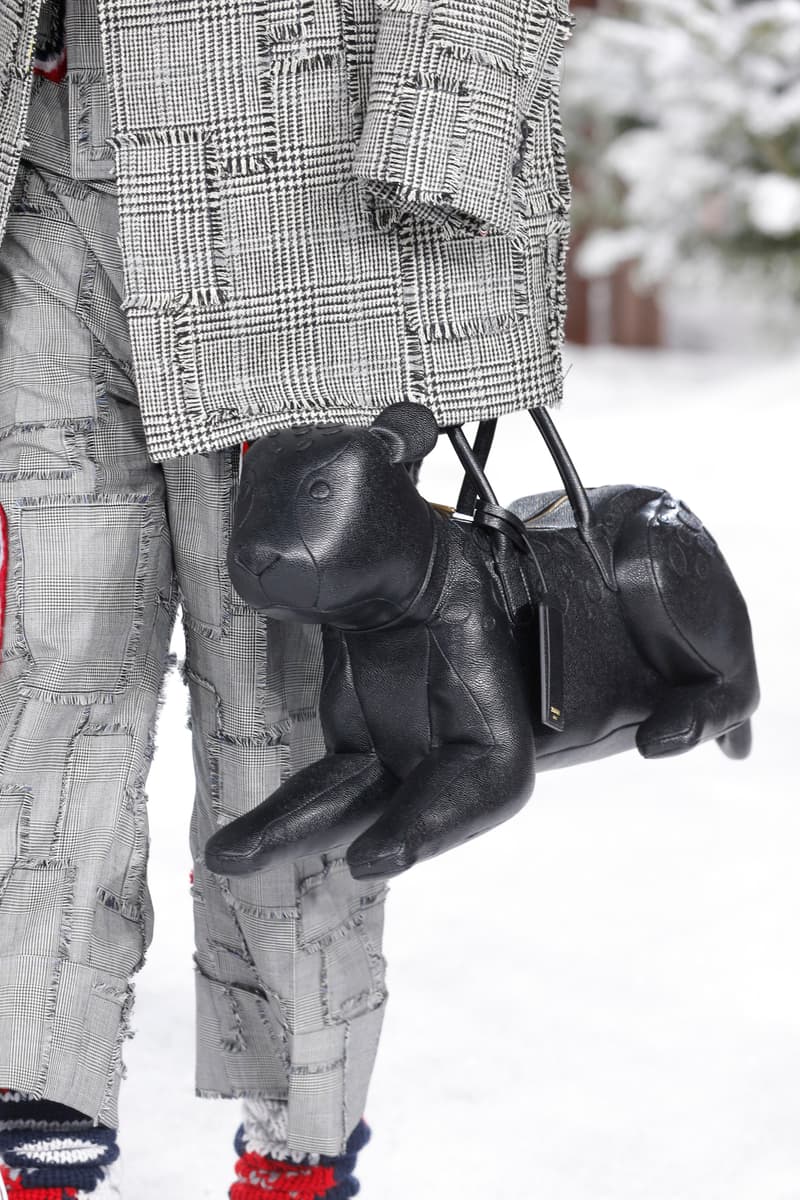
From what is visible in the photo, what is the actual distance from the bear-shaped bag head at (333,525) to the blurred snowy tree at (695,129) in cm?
371

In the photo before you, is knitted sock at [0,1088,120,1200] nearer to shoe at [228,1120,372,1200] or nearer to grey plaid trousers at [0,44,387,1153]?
grey plaid trousers at [0,44,387,1153]

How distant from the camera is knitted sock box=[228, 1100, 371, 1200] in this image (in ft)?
4.23

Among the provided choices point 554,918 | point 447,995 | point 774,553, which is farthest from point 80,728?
point 774,553

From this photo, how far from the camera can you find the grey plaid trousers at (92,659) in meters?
1.12

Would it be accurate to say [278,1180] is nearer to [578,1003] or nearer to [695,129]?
[578,1003]

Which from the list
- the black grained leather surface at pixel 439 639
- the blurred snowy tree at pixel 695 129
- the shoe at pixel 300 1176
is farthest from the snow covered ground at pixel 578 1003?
the blurred snowy tree at pixel 695 129

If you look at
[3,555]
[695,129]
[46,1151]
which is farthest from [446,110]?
[695,129]

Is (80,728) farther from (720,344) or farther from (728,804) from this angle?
(720,344)

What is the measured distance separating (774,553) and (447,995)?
6.52 feet

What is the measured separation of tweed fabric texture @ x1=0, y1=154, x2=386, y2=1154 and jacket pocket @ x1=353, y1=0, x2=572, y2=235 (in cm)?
23

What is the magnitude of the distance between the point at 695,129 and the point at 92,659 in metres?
3.90

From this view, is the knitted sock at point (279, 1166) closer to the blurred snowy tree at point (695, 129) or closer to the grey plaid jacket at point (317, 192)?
the grey plaid jacket at point (317, 192)

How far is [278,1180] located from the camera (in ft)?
4.27

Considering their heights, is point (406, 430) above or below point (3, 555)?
above
